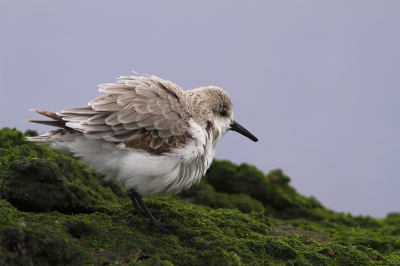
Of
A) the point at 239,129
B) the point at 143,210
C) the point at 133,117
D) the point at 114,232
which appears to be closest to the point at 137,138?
the point at 133,117

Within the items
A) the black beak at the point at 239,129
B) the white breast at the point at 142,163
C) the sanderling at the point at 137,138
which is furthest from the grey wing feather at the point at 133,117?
the black beak at the point at 239,129

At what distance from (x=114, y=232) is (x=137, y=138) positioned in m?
1.33

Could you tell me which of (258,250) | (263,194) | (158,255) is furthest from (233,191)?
(158,255)

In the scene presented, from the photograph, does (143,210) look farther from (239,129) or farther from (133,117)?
(239,129)

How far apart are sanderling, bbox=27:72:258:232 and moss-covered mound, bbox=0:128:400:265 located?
17.8 inches

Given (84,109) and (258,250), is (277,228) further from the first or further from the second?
(84,109)

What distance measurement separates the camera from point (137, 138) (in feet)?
23.6

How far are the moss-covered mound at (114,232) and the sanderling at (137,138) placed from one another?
452 millimetres

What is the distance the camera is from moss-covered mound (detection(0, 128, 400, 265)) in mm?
5691

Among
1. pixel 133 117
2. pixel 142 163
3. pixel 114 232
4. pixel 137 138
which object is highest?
pixel 133 117

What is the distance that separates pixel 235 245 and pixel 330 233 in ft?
11.5

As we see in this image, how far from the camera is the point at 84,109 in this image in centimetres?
745

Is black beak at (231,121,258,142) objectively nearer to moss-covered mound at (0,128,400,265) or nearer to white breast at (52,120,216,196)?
moss-covered mound at (0,128,400,265)

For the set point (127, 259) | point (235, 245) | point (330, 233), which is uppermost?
point (330, 233)
